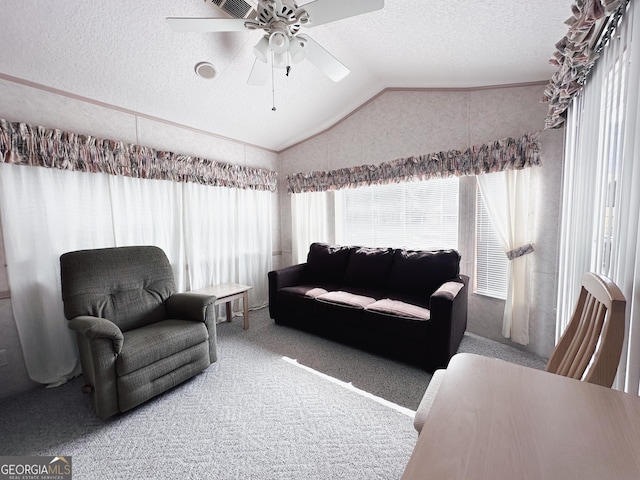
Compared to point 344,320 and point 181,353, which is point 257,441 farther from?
point 344,320

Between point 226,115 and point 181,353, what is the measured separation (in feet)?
8.04

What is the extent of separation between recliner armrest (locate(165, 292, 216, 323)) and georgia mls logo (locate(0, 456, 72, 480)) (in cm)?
101

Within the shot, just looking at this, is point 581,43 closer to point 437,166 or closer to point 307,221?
point 437,166

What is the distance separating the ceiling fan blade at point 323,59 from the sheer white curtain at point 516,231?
1.78 metres

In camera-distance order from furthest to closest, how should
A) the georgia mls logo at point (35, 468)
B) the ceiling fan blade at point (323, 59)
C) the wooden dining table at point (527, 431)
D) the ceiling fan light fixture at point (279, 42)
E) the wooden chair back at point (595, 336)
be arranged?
the ceiling fan blade at point (323, 59), the ceiling fan light fixture at point (279, 42), the georgia mls logo at point (35, 468), the wooden chair back at point (595, 336), the wooden dining table at point (527, 431)

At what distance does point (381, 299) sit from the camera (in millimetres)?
2598

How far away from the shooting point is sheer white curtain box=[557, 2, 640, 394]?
3.37 ft

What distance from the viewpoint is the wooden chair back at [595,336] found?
73cm

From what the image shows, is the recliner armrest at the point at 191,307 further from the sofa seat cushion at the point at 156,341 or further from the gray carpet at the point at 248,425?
the gray carpet at the point at 248,425

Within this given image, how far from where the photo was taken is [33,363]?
6.57ft

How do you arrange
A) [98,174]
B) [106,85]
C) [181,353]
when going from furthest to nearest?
[98,174]
[106,85]
[181,353]

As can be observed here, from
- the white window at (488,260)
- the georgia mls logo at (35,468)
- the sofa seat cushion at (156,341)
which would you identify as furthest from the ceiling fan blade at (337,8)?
the georgia mls logo at (35,468)

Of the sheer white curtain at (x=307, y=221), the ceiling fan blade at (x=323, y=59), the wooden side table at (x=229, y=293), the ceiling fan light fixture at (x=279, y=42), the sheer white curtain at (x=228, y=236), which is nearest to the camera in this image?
the ceiling fan light fixture at (x=279, y=42)

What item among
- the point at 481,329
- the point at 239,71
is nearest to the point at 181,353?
the point at 239,71
